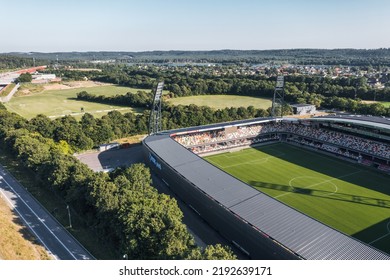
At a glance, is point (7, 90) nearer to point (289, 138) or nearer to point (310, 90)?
point (289, 138)

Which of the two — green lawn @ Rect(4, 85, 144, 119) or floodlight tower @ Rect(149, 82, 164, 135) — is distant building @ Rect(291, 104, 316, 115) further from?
green lawn @ Rect(4, 85, 144, 119)

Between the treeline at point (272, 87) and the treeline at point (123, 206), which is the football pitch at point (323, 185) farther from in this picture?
the treeline at point (272, 87)

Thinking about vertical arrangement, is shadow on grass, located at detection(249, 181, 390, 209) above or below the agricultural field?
below

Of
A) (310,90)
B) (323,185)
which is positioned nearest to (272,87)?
(310,90)

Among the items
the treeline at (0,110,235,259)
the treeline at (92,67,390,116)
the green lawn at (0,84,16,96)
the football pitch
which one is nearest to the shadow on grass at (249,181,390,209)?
the football pitch

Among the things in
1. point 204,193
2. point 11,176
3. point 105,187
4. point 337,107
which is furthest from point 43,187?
point 337,107
